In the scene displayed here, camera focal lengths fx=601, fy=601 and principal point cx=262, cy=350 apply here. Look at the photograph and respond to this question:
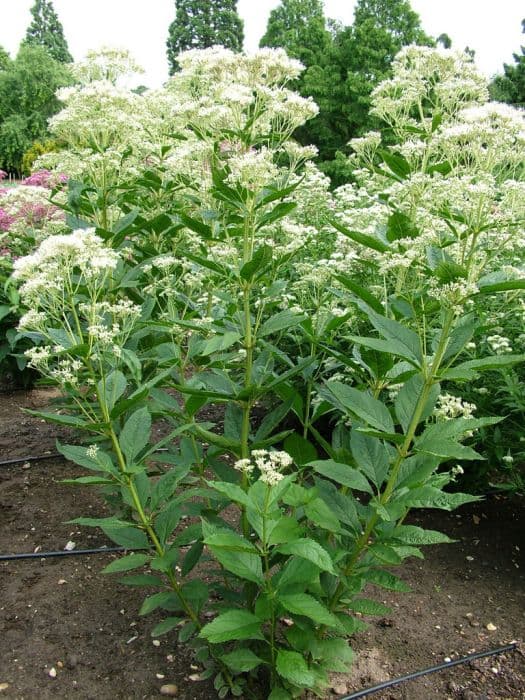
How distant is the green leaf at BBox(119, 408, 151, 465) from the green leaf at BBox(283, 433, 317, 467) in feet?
1.66

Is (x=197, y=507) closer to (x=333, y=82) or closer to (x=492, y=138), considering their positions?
(x=492, y=138)

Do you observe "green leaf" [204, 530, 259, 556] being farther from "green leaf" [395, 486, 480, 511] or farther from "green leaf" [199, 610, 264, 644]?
"green leaf" [395, 486, 480, 511]

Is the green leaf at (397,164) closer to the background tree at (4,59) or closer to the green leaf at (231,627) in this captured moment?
the green leaf at (231,627)

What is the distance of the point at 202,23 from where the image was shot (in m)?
45.1

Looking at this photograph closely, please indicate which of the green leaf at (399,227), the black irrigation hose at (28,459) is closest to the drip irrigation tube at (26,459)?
the black irrigation hose at (28,459)

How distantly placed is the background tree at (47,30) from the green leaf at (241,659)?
2806 inches

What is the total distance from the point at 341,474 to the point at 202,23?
165 feet

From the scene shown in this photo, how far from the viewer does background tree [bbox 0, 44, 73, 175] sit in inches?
1577

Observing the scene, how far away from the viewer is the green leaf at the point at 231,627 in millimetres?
1648

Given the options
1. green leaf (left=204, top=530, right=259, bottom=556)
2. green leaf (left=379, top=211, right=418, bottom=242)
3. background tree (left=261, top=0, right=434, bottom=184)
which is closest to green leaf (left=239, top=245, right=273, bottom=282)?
green leaf (left=379, top=211, right=418, bottom=242)

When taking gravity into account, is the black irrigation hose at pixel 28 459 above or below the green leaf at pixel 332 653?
below

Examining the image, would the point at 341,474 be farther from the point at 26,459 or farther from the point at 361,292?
the point at 26,459

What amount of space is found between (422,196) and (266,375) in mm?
907

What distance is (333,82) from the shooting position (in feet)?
78.6
